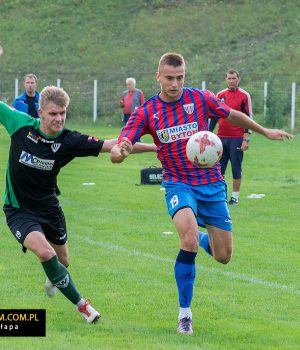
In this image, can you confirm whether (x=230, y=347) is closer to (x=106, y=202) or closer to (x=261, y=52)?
(x=106, y=202)

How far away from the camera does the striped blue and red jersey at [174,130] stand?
340 inches

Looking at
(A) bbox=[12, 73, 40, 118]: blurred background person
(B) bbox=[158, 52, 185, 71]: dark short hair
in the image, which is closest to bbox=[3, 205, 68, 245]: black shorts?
(B) bbox=[158, 52, 185, 71]: dark short hair

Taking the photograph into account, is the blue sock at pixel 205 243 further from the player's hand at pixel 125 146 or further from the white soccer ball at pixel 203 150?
the player's hand at pixel 125 146

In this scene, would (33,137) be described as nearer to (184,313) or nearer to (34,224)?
(34,224)

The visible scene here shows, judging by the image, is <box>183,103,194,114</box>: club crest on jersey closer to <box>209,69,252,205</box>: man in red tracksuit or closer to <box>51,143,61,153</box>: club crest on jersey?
<box>51,143,61,153</box>: club crest on jersey

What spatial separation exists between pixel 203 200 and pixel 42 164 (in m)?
1.46

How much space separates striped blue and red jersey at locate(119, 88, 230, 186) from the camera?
28.3 feet

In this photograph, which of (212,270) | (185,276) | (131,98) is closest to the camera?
(185,276)

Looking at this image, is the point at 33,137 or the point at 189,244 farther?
the point at 33,137

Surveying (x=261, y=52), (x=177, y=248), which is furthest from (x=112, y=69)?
(x=177, y=248)

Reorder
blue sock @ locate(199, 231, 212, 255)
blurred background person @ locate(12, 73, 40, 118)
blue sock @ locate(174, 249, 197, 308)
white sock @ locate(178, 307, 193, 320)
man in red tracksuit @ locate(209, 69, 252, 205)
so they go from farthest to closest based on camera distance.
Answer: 1. blurred background person @ locate(12, 73, 40, 118)
2. man in red tracksuit @ locate(209, 69, 252, 205)
3. blue sock @ locate(199, 231, 212, 255)
4. blue sock @ locate(174, 249, 197, 308)
5. white sock @ locate(178, 307, 193, 320)

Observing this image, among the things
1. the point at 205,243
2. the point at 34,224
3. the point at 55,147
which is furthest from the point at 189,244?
the point at 55,147

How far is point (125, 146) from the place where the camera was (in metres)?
8.31

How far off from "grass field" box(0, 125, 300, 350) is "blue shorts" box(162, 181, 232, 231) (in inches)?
31.8
